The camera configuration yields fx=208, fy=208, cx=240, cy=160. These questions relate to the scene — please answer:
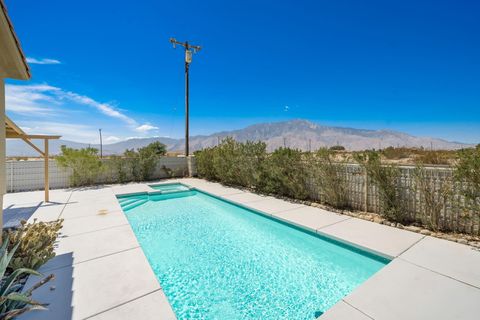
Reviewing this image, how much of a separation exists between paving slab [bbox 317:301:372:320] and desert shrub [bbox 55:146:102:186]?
1046cm

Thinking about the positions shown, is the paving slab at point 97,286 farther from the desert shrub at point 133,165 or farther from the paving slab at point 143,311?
the desert shrub at point 133,165

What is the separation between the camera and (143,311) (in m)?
2.08

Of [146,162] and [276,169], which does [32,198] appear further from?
[276,169]

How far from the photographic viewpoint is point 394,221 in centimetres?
457

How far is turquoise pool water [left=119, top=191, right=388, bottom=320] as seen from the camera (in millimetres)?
2547

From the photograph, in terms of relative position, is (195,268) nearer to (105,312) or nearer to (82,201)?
(105,312)

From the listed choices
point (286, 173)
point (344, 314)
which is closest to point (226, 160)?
point (286, 173)

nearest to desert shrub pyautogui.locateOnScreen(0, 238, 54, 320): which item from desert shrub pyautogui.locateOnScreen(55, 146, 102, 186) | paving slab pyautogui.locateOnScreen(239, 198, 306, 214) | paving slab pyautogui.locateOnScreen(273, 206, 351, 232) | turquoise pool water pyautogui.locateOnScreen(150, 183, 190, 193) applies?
paving slab pyautogui.locateOnScreen(273, 206, 351, 232)

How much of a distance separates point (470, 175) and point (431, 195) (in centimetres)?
74

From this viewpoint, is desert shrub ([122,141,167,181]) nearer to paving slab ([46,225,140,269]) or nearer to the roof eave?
paving slab ([46,225,140,269])

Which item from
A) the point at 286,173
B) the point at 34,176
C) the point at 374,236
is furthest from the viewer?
the point at 34,176

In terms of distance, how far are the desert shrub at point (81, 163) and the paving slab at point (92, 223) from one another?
522 cm

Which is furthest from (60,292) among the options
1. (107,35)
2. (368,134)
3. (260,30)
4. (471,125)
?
(368,134)

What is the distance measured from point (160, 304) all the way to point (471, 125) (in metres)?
43.9
